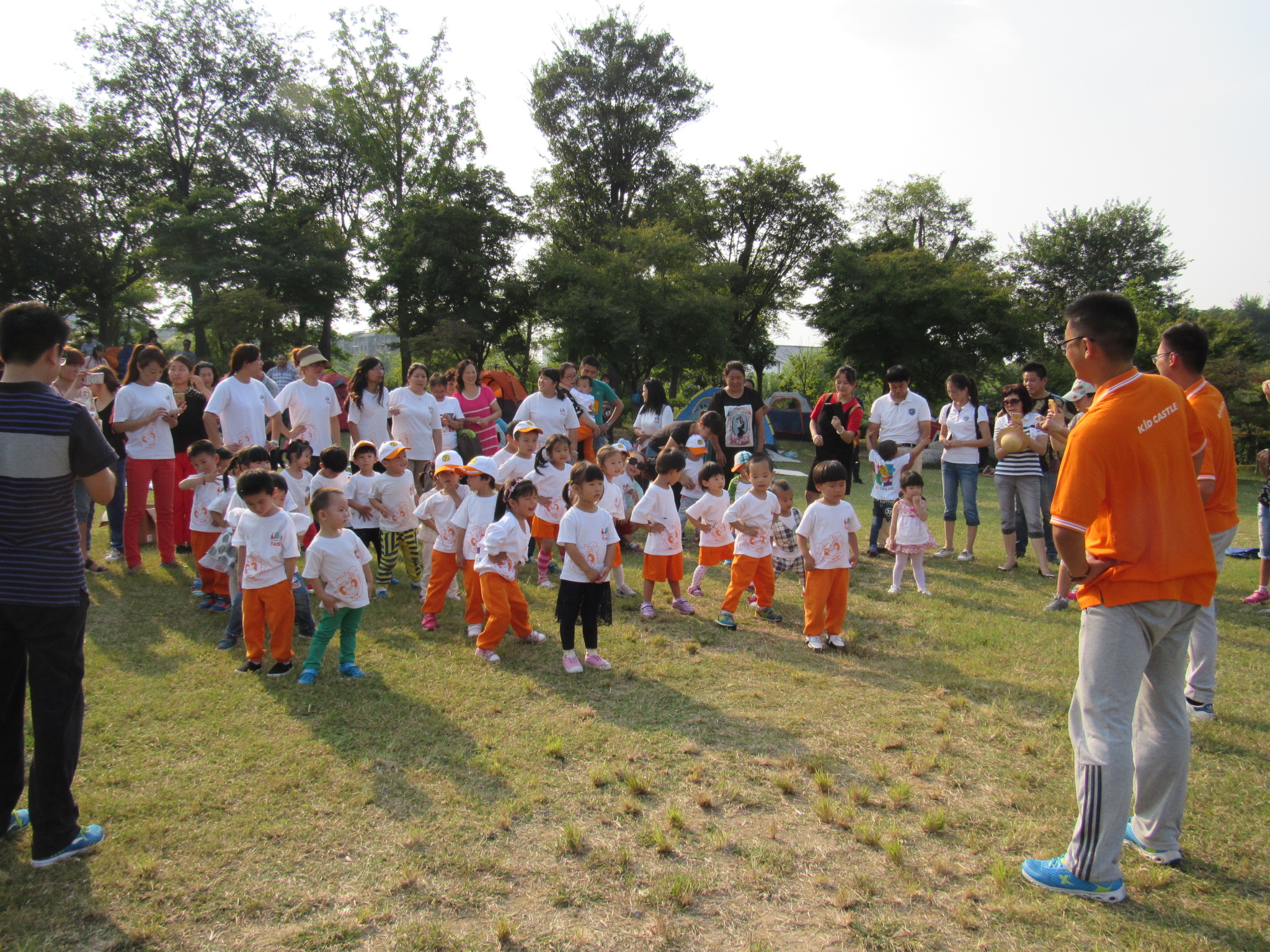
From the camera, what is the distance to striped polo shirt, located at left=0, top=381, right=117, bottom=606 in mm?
3004

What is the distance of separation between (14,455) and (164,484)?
4931mm

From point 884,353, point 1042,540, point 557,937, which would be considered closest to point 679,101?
point 884,353

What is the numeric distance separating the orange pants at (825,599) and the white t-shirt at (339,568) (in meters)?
3.26

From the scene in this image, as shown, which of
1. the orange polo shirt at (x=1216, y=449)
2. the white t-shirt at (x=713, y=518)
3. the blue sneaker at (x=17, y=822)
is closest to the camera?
the blue sneaker at (x=17, y=822)

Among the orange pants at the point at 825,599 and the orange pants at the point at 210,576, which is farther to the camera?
the orange pants at the point at 210,576

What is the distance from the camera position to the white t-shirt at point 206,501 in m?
6.34

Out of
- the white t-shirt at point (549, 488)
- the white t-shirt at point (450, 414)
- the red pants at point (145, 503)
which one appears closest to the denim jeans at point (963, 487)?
the white t-shirt at point (549, 488)

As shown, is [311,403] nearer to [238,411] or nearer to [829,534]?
[238,411]

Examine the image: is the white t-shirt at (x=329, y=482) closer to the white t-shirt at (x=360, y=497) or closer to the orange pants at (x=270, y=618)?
the white t-shirt at (x=360, y=497)

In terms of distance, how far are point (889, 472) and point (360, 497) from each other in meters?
5.41

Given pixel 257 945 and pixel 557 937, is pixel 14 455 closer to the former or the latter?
pixel 257 945

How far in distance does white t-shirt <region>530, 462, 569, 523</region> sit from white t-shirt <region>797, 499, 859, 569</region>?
8.00 feet

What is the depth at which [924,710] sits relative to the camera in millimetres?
4785

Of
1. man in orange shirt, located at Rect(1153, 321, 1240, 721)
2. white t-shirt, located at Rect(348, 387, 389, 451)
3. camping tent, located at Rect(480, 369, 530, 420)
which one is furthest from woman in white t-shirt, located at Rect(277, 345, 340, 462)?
man in orange shirt, located at Rect(1153, 321, 1240, 721)
